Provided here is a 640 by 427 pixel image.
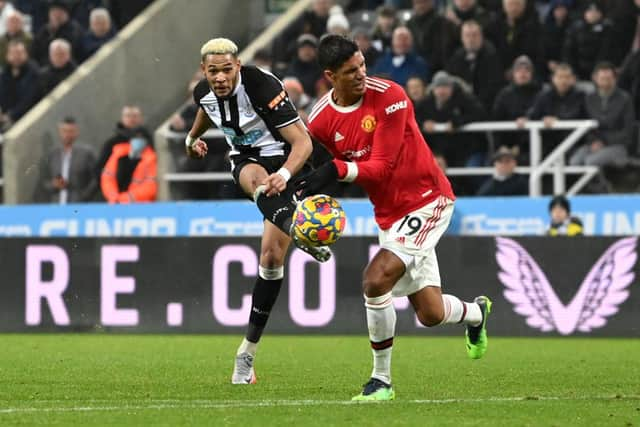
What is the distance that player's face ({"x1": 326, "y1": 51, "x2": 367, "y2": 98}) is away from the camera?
9.09m

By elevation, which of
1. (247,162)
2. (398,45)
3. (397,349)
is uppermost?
(398,45)

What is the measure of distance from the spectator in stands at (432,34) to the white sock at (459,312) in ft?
31.2

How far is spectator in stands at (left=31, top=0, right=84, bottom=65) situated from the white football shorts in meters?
14.0

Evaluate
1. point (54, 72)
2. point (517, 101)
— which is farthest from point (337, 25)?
point (54, 72)

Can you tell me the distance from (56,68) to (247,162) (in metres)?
12.3

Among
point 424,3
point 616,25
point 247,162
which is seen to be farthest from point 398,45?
point 247,162

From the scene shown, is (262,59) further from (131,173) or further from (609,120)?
(609,120)

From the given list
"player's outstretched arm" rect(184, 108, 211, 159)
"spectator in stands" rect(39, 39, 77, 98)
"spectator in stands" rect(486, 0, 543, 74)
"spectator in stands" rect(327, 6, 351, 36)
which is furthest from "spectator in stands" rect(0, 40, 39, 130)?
"player's outstretched arm" rect(184, 108, 211, 159)

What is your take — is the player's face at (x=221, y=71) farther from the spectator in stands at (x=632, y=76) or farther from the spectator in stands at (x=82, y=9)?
the spectator in stands at (x=82, y=9)

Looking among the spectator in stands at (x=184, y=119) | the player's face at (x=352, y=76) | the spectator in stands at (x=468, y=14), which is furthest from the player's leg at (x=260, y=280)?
the spectator in stands at (x=184, y=119)

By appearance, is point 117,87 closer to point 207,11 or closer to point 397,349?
point 207,11

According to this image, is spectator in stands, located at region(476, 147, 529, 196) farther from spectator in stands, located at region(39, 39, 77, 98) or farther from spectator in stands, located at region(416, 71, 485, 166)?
spectator in stands, located at region(39, 39, 77, 98)

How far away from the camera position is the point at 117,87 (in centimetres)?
2245

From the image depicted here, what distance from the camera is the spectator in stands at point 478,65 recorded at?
1892 cm
